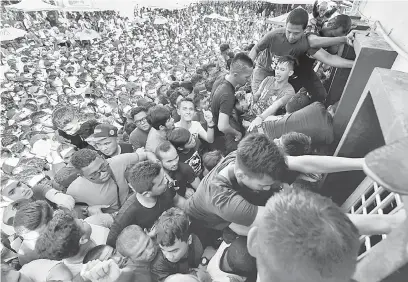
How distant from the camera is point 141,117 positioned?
4125 mm

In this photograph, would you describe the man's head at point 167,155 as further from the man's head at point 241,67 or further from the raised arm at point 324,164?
the raised arm at point 324,164

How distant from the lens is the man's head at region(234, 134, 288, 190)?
1.84 meters

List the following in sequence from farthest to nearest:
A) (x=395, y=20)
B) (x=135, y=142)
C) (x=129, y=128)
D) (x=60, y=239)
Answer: (x=129, y=128) < (x=135, y=142) < (x=395, y=20) < (x=60, y=239)

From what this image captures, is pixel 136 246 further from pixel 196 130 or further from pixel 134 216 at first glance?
pixel 196 130

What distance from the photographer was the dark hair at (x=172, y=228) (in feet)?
6.94

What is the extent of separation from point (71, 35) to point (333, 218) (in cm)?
1545

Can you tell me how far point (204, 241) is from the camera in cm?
276

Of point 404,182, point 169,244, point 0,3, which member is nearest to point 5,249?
point 169,244

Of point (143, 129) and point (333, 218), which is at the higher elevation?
point (333, 218)

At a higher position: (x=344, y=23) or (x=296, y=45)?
(x=344, y=23)

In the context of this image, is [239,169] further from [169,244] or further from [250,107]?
[250,107]

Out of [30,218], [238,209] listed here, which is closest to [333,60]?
[238,209]

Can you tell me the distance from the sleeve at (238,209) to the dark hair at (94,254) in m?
1.18

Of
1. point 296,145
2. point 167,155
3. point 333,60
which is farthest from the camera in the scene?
point 333,60
